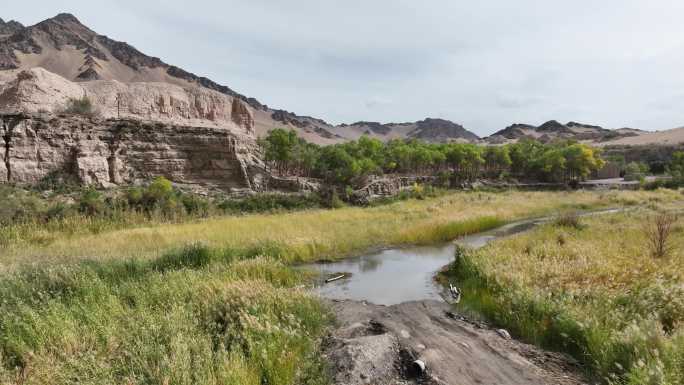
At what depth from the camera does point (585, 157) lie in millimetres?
61219

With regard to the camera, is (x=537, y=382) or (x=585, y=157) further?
(x=585, y=157)

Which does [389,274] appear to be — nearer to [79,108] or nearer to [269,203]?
[269,203]

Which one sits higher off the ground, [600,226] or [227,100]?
[227,100]

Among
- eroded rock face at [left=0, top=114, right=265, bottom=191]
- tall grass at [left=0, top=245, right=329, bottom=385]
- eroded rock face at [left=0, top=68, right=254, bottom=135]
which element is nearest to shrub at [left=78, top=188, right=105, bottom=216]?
eroded rock face at [left=0, top=114, right=265, bottom=191]

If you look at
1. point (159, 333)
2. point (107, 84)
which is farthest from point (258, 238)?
point (107, 84)

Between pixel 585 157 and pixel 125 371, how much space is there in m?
73.5

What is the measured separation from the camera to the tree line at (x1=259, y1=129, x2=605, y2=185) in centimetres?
5034

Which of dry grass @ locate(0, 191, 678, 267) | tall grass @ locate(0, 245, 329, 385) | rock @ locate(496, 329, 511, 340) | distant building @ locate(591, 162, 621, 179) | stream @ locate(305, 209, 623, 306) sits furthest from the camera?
distant building @ locate(591, 162, 621, 179)

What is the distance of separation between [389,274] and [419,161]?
175 ft

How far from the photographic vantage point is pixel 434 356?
5383mm

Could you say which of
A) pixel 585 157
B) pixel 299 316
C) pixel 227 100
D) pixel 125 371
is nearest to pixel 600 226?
pixel 299 316

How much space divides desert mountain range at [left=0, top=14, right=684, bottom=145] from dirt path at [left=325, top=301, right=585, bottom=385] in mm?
59056

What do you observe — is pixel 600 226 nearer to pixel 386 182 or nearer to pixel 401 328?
pixel 401 328

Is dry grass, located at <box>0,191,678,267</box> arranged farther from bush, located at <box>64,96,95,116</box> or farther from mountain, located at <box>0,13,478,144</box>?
mountain, located at <box>0,13,478,144</box>
